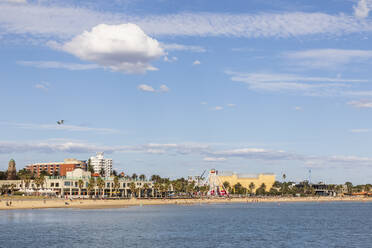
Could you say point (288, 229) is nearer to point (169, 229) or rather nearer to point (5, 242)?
point (169, 229)

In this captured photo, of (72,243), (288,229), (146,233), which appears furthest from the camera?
(288,229)

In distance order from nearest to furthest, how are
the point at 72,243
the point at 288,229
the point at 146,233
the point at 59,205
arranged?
1. the point at 72,243
2. the point at 146,233
3. the point at 288,229
4. the point at 59,205

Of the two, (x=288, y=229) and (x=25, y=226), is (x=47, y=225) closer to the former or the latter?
(x=25, y=226)

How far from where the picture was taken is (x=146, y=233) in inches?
3738

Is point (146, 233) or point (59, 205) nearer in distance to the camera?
point (146, 233)

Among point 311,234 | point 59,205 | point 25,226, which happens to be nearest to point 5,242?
point 25,226

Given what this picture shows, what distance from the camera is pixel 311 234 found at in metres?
100

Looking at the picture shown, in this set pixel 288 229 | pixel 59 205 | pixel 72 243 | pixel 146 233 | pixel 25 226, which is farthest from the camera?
pixel 59 205

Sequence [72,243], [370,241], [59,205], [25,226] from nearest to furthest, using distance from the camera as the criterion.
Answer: [72,243] → [370,241] → [25,226] → [59,205]

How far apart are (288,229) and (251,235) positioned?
17.5 metres

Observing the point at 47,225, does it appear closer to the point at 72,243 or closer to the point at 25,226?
the point at 25,226

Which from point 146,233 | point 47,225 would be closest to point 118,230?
point 146,233

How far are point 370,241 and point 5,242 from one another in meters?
62.3

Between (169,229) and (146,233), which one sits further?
(169,229)
